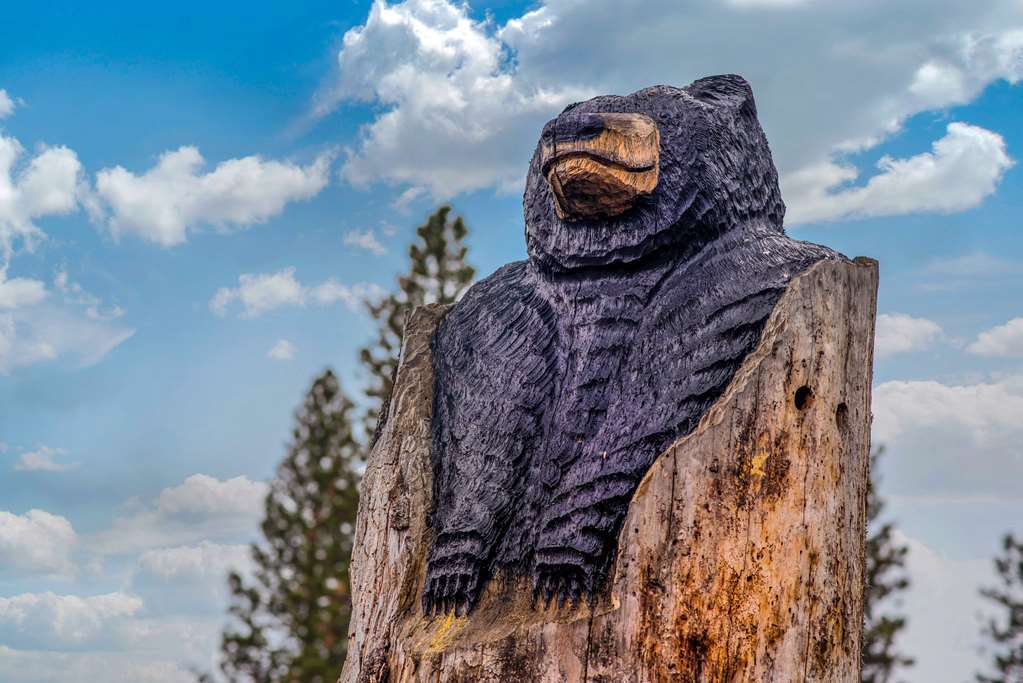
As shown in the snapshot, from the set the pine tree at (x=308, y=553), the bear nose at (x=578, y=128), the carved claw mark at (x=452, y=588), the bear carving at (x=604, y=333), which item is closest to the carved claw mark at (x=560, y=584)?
the bear carving at (x=604, y=333)

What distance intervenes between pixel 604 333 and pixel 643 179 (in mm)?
566

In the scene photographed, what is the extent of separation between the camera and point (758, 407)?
3869 mm

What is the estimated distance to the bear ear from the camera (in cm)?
462

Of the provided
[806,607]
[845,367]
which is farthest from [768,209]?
[806,607]

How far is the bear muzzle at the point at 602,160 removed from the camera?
4.16 m

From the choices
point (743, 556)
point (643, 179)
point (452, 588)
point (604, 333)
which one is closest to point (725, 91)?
point (643, 179)

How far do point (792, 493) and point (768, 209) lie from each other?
4.08ft

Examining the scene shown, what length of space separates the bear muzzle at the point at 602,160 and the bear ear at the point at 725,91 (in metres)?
0.48

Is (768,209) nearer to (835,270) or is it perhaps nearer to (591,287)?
(835,270)

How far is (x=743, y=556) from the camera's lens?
3.77m

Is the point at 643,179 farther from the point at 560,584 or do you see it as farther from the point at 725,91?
the point at 560,584

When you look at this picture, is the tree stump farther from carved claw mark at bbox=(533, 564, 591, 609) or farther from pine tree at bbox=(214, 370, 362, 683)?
pine tree at bbox=(214, 370, 362, 683)

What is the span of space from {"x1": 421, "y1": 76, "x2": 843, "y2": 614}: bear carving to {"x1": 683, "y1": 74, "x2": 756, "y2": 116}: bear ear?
16mm

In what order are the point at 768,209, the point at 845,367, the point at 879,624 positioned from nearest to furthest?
the point at 845,367 → the point at 768,209 → the point at 879,624
